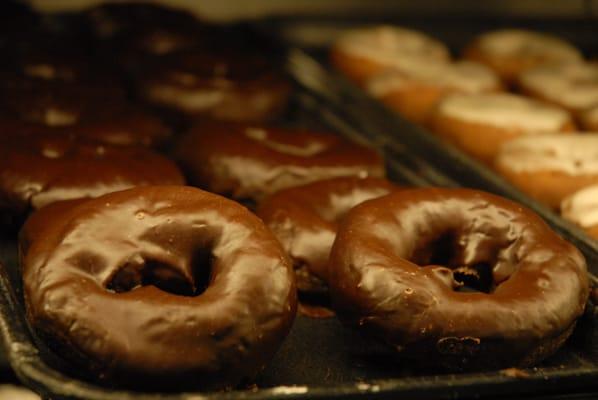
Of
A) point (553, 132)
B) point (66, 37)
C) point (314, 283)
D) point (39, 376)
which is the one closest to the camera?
point (39, 376)

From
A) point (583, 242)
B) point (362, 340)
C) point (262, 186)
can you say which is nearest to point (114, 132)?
point (262, 186)

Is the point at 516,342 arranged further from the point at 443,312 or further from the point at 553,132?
the point at 553,132

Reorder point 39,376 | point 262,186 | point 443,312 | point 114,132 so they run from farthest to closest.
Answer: point 114,132
point 262,186
point 443,312
point 39,376

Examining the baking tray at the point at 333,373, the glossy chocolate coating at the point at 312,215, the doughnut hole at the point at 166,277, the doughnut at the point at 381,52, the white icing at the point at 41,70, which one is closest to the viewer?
the baking tray at the point at 333,373

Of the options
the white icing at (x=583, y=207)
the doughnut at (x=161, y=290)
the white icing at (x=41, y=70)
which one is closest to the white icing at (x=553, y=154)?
the white icing at (x=583, y=207)

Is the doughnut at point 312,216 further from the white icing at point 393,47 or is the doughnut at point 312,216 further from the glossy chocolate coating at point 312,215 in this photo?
the white icing at point 393,47

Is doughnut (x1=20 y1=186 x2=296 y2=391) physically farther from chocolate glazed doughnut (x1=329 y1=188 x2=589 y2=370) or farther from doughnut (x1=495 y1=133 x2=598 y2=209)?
doughnut (x1=495 y1=133 x2=598 y2=209)
